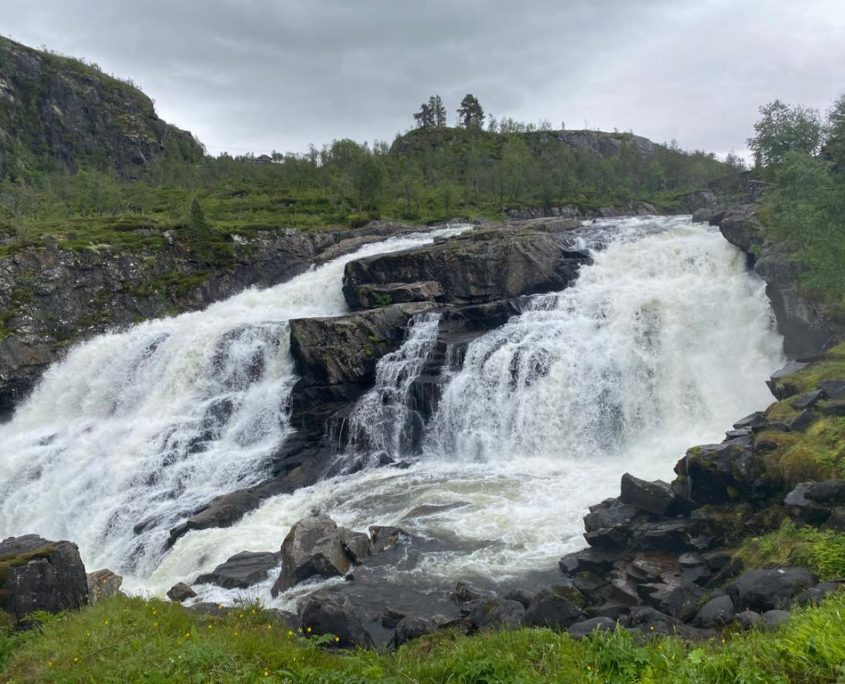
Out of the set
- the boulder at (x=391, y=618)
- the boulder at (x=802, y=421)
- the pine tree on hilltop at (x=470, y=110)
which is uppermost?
the pine tree on hilltop at (x=470, y=110)

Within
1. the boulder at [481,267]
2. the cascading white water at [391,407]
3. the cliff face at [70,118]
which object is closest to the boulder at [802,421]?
the cascading white water at [391,407]

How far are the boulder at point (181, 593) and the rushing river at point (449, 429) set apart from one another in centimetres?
100

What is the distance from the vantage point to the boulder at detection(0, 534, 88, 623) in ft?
45.1

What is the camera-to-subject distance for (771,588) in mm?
11016

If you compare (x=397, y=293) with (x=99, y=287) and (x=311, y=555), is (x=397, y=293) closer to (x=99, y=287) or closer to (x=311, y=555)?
(x=311, y=555)

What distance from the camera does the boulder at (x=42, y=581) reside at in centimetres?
1376

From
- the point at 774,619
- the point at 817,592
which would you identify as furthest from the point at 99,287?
the point at 817,592

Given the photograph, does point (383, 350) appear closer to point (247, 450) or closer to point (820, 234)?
point (247, 450)

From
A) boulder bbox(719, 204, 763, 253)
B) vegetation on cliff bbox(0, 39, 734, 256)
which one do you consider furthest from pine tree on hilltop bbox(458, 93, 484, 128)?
boulder bbox(719, 204, 763, 253)

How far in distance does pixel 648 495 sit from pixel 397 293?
25.0 meters

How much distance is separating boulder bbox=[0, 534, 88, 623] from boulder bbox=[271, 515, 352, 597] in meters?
5.31

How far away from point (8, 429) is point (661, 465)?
42.0 metres

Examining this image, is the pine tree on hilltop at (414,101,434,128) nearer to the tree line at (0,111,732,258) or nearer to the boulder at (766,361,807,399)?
the tree line at (0,111,732,258)

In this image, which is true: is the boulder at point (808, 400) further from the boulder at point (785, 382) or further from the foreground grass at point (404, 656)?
the foreground grass at point (404, 656)
